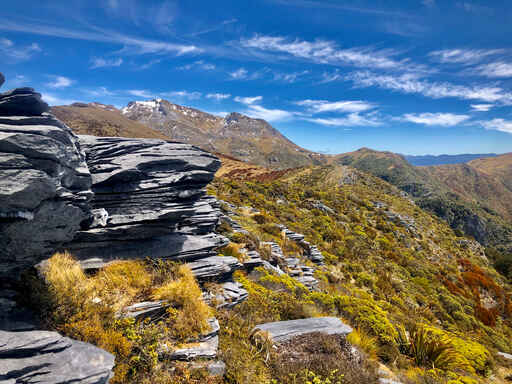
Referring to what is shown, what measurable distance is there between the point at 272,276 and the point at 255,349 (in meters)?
4.47

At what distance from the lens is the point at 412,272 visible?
69.8 ft

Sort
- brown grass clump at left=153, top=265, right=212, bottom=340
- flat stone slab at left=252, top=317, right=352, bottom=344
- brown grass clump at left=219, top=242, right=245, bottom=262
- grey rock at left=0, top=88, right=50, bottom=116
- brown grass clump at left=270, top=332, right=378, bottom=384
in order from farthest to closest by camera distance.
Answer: brown grass clump at left=219, top=242, right=245, bottom=262, flat stone slab at left=252, top=317, right=352, bottom=344, brown grass clump at left=153, top=265, right=212, bottom=340, brown grass clump at left=270, top=332, right=378, bottom=384, grey rock at left=0, top=88, right=50, bottom=116

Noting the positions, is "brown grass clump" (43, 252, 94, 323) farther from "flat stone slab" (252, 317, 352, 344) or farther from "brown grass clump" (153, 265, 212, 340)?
"flat stone slab" (252, 317, 352, 344)

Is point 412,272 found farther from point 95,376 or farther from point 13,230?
point 13,230

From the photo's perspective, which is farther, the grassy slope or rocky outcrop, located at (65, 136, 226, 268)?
the grassy slope

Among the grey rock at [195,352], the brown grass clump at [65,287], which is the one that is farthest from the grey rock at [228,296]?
the brown grass clump at [65,287]

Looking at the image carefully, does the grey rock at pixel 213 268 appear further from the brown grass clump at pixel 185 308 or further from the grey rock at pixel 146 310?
the grey rock at pixel 146 310

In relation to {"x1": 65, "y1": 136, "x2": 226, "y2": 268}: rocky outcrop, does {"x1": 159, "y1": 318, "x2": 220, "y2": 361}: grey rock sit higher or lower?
lower

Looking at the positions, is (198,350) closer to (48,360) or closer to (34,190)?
(48,360)

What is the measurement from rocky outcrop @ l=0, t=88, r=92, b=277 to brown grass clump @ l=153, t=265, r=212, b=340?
8.59ft

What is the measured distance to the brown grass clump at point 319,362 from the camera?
520cm

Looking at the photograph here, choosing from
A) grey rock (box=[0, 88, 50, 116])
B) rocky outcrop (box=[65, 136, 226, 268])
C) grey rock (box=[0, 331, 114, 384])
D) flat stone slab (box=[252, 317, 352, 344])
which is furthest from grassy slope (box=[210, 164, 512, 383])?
grey rock (box=[0, 88, 50, 116])

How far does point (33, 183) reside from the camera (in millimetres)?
3980

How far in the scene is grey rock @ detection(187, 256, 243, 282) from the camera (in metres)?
7.32
